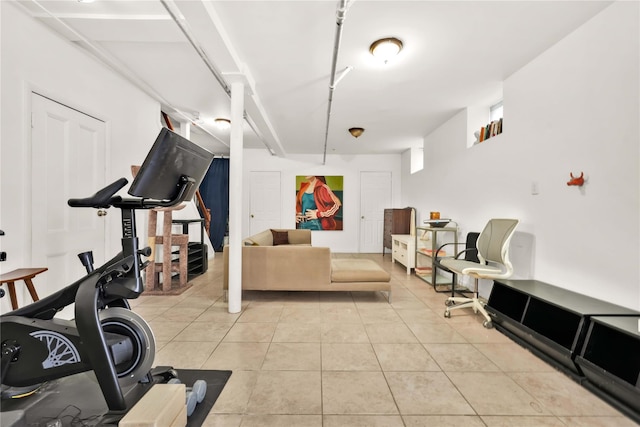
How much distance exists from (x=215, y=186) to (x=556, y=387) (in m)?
7.41

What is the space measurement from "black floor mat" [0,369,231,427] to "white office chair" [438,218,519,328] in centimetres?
244

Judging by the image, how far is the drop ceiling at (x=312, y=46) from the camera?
2143 millimetres

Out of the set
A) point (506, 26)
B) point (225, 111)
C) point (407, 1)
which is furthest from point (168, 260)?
point (506, 26)

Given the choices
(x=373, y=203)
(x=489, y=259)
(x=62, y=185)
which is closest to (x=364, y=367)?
(x=489, y=259)

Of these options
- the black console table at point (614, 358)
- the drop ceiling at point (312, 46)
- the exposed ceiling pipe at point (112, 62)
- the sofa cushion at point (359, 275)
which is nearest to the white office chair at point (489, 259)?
the sofa cushion at point (359, 275)

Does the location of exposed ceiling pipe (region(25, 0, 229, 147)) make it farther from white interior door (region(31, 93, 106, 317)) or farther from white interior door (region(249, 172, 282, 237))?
white interior door (region(249, 172, 282, 237))

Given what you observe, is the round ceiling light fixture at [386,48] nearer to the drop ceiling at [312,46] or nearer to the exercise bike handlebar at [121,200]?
the drop ceiling at [312,46]

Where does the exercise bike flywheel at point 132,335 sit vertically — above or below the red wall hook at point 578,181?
below

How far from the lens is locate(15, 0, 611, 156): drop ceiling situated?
2143mm

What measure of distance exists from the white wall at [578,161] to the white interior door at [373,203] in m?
3.85

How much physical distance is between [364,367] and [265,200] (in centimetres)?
584

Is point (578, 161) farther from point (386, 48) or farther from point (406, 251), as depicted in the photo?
point (406, 251)

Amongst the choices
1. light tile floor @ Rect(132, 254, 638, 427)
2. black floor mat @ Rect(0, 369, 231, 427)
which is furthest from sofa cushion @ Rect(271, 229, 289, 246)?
black floor mat @ Rect(0, 369, 231, 427)

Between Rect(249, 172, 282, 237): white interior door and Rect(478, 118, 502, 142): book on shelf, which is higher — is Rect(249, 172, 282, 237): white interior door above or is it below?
below
